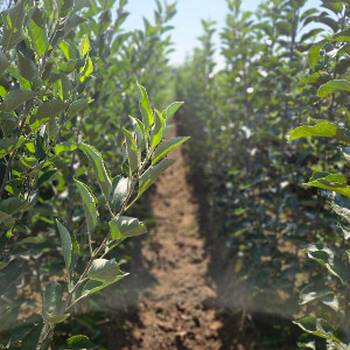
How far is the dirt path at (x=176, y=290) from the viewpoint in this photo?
11.3ft

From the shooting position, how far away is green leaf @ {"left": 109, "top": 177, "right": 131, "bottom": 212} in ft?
4.59

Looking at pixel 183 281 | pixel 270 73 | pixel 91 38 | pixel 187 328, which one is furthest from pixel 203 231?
pixel 91 38

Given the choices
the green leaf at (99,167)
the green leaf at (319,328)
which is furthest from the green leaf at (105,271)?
the green leaf at (319,328)

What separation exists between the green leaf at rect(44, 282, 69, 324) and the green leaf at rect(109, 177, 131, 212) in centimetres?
31

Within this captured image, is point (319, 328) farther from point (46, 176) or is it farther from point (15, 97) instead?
point (15, 97)

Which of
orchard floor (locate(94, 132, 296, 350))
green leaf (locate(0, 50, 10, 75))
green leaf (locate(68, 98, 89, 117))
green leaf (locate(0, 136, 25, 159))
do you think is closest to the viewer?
green leaf (locate(0, 50, 10, 75))

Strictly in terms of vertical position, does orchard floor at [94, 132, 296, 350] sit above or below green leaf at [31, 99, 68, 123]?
below

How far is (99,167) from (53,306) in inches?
17.1

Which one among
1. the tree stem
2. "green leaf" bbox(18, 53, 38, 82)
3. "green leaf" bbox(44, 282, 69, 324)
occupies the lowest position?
the tree stem

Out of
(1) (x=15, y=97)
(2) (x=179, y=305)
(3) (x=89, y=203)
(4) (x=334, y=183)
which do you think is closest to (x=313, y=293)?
(4) (x=334, y=183)

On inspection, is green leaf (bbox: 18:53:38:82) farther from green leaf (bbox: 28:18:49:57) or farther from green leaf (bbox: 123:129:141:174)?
green leaf (bbox: 123:129:141:174)

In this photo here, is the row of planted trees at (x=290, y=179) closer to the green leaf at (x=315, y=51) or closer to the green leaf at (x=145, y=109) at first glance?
the green leaf at (x=315, y=51)

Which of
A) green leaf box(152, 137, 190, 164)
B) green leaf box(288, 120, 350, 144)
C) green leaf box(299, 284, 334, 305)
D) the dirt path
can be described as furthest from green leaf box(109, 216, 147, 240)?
the dirt path

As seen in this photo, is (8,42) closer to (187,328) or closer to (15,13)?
(15,13)
